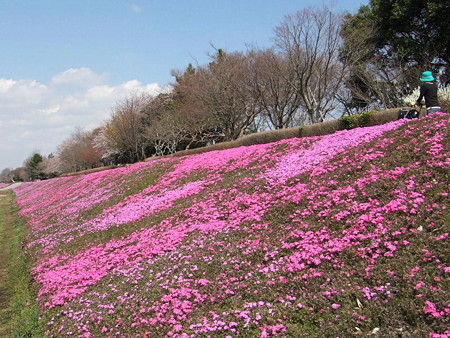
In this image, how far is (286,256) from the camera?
6777 millimetres

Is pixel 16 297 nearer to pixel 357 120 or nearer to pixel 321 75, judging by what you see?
pixel 357 120

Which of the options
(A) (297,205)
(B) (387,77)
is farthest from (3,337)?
(B) (387,77)

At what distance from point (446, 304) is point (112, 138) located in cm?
5548

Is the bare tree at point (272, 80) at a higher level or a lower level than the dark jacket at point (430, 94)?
higher

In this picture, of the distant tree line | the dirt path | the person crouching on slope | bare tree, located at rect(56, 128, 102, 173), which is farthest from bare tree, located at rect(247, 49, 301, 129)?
bare tree, located at rect(56, 128, 102, 173)

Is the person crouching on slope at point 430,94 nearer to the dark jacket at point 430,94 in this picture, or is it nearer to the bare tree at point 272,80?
the dark jacket at point 430,94

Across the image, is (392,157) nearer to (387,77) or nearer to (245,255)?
(245,255)

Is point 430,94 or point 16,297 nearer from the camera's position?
point 16,297

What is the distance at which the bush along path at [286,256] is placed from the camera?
4961 mm

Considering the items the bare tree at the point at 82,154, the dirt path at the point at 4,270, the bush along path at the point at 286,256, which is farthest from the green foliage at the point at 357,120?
the bare tree at the point at 82,154

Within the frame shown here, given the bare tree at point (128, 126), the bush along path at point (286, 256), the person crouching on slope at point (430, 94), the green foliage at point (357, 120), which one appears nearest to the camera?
the bush along path at point (286, 256)

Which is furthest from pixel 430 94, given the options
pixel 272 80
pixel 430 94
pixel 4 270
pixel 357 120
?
pixel 272 80

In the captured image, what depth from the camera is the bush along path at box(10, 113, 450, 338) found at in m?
4.96

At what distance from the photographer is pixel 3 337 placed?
7.18 metres
